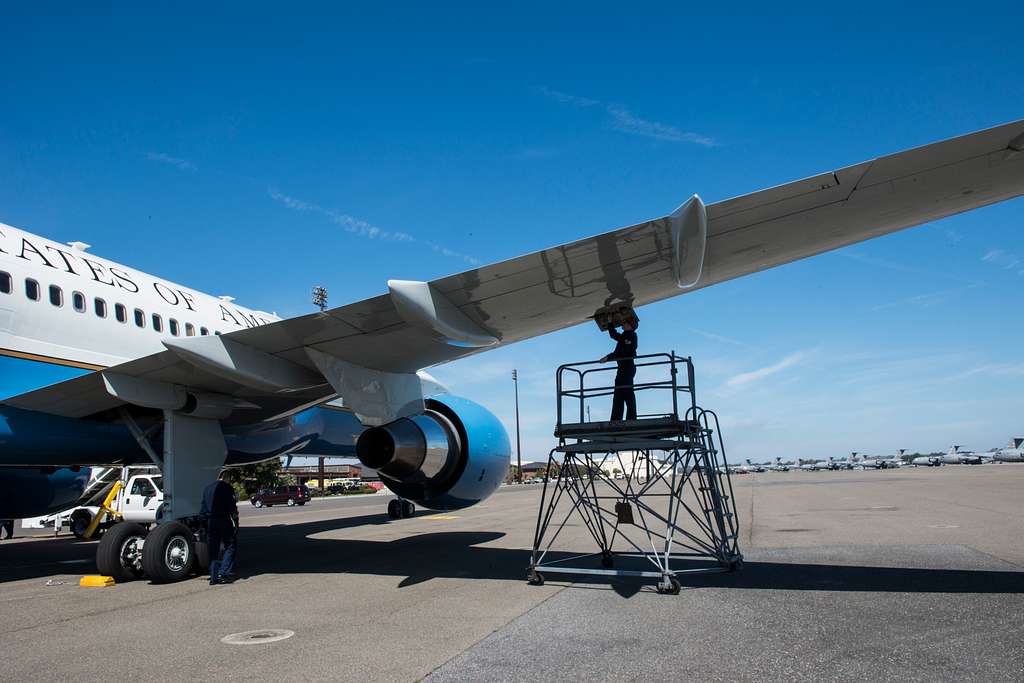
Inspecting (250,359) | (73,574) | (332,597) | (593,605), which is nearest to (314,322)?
(250,359)

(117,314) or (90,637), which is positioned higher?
(117,314)

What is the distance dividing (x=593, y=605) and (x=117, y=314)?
8245 millimetres

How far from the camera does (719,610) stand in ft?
19.8

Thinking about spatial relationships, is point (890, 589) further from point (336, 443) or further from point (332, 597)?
point (336, 443)

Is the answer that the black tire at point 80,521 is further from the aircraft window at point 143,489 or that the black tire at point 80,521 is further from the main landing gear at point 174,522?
the main landing gear at point 174,522

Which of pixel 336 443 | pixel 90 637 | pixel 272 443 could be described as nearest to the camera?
pixel 90 637

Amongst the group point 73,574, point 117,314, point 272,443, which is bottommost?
point 73,574

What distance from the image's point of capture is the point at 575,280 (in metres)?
7.22

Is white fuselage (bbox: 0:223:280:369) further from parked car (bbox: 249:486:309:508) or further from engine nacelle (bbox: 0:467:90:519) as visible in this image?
parked car (bbox: 249:486:309:508)

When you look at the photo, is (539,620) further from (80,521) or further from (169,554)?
(80,521)

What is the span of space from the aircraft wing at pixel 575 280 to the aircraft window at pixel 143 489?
49.1 ft

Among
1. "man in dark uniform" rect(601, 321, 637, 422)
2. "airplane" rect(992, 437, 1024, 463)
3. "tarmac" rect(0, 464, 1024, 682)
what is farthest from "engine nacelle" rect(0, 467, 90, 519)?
"airplane" rect(992, 437, 1024, 463)

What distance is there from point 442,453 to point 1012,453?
103 metres

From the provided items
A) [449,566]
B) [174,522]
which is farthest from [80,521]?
[449,566]
